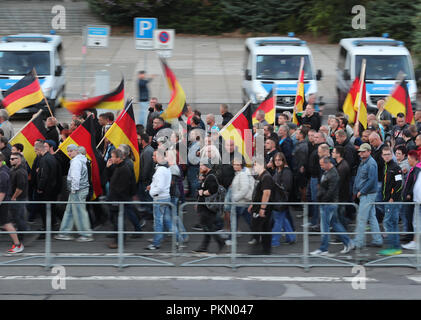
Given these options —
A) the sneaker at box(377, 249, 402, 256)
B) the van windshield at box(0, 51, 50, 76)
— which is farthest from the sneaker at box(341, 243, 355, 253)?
the van windshield at box(0, 51, 50, 76)

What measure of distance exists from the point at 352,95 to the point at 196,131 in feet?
12.4

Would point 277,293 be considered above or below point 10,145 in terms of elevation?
below

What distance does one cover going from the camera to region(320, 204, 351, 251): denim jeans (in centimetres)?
1052

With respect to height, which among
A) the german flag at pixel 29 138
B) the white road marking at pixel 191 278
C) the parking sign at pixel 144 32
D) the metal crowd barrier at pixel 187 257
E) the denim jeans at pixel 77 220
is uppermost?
the parking sign at pixel 144 32

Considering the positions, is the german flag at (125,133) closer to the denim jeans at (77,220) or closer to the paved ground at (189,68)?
the denim jeans at (77,220)

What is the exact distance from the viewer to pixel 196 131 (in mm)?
13414

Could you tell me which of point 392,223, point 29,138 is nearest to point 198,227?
point 392,223

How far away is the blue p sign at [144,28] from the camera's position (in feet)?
59.6

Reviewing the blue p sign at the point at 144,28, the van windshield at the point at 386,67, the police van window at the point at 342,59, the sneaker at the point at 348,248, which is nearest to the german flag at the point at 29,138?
the sneaker at the point at 348,248

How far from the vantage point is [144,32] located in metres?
18.4

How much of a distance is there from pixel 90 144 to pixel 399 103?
6337mm

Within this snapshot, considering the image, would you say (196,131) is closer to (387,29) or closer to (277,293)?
(277,293)

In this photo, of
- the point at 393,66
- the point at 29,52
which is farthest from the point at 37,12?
→ the point at 393,66

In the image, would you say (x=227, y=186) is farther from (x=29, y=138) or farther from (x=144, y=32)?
(x=144, y=32)
